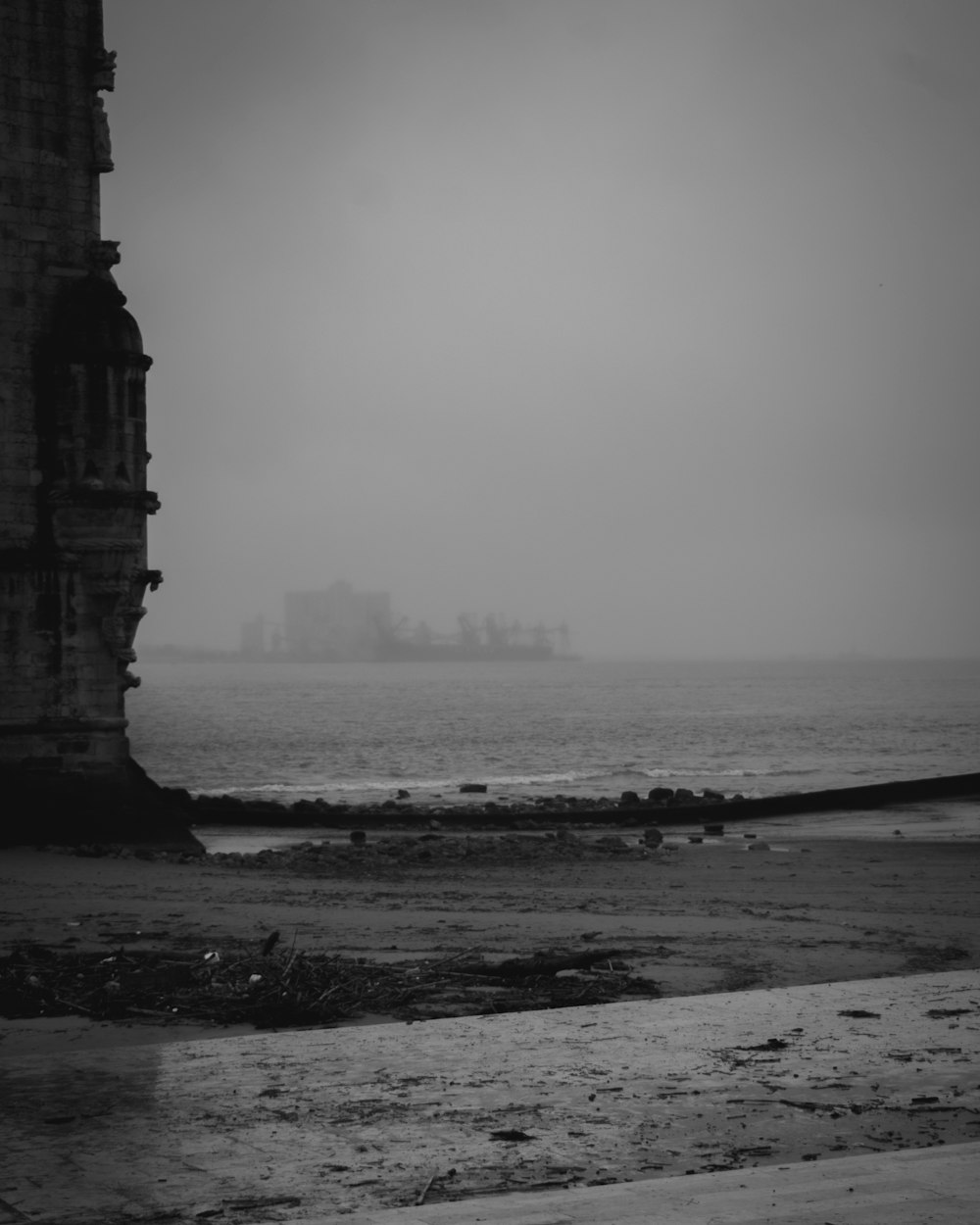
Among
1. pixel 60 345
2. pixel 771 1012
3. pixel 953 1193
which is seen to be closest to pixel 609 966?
pixel 771 1012

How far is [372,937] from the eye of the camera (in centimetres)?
1409

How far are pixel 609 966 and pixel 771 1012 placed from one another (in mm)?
2332

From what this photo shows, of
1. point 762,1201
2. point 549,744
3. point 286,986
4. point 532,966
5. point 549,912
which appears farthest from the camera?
point 549,744

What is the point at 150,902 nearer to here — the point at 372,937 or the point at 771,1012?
the point at 372,937

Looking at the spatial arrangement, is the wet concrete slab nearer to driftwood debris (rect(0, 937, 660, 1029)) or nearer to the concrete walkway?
the concrete walkway

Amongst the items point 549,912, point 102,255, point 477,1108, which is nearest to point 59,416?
point 102,255

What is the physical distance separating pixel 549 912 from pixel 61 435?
10786mm

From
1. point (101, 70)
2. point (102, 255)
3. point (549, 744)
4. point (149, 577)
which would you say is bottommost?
point (549, 744)

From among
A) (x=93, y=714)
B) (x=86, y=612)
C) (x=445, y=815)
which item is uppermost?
(x=86, y=612)

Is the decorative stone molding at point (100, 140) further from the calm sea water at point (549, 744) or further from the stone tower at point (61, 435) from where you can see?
the calm sea water at point (549, 744)

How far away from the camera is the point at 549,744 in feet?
261

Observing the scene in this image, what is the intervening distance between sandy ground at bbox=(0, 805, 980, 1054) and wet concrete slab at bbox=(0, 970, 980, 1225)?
1404 mm

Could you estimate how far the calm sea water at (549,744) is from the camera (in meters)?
55.2

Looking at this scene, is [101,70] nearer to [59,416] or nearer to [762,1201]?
[59,416]
